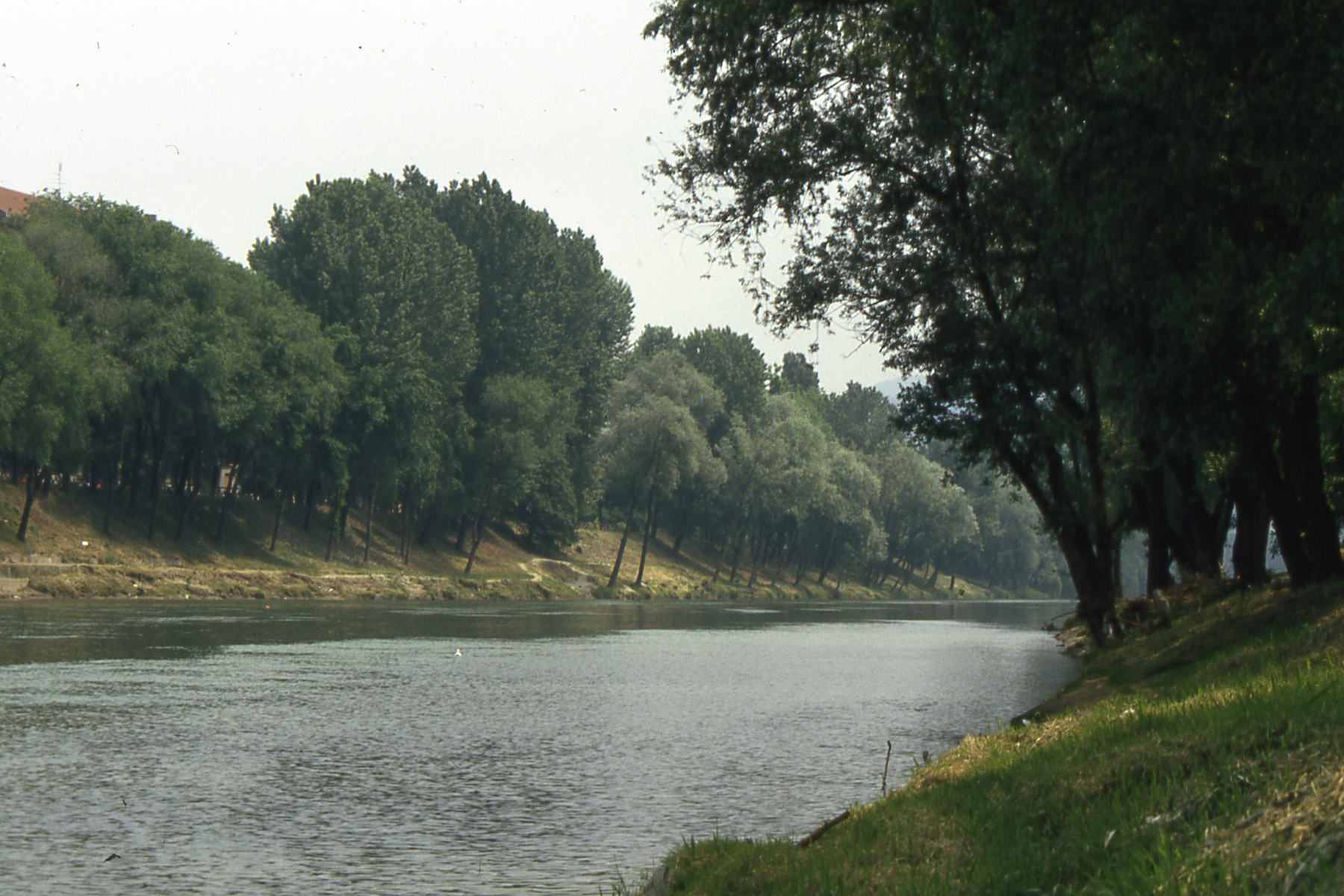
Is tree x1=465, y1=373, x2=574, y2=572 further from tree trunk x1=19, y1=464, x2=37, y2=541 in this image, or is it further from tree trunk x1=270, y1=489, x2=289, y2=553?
tree trunk x1=19, y1=464, x2=37, y2=541

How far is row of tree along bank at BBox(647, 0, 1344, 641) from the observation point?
21.0 meters

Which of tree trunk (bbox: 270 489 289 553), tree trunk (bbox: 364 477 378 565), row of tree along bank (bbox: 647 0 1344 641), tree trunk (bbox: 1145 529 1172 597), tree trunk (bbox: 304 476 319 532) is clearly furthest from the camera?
tree trunk (bbox: 364 477 378 565)

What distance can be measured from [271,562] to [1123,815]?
93.5m

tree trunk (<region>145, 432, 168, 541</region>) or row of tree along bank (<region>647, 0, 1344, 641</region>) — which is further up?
row of tree along bank (<region>647, 0, 1344, 641</region>)

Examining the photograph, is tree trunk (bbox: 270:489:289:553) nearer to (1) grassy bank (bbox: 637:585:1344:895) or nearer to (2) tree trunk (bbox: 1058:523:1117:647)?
(2) tree trunk (bbox: 1058:523:1117:647)

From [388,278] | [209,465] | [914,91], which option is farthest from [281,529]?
[914,91]

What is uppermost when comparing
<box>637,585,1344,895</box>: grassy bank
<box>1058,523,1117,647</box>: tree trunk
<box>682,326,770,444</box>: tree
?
<box>682,326,770,444</box>: tree

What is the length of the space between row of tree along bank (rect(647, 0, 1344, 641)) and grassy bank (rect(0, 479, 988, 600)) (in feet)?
170

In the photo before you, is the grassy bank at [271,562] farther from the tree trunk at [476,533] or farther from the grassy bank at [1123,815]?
the grassy bank at [1123,815]

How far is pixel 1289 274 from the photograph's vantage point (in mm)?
21547

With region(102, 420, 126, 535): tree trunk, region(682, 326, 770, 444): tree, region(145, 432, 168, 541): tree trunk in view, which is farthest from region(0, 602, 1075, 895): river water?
region(682, 326, 770, 444): tree

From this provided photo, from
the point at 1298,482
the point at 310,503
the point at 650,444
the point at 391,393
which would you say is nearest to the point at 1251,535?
the point at 1298,482

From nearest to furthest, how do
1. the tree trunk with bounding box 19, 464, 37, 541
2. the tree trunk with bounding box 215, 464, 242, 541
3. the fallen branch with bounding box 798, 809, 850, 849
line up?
the fallen branch with bounding box 798, 809, 850, 849, the tree trunk with bounding box 19, 464, 37, 541, the tree trunk with bounding box 215, 464, 242, 541

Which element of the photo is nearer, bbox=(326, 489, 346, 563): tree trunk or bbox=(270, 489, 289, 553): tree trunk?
bbox=(270, 489, 289, 553): tree trunk
